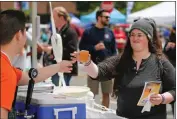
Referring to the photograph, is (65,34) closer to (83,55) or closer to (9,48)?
(83,55)

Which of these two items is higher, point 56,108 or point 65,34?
point 65,34

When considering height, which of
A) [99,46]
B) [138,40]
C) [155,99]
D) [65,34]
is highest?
[65,34]

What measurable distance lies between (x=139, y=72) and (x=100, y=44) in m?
2.59

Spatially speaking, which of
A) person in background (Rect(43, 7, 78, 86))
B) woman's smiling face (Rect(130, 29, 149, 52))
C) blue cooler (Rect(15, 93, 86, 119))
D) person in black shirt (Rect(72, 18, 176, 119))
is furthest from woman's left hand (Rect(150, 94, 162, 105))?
person in background (Rect(43, 7, 78, 86))

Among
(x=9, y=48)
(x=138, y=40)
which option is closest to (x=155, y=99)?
(x=138, y=40)

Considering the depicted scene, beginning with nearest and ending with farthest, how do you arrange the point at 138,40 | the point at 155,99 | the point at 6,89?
the point at 6,89 < the point at 155,99 < the point at 138,40

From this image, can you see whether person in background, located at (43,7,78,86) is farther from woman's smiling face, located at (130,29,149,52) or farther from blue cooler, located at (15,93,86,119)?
blue cooler, located at (15,93,86,119)

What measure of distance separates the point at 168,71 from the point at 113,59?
44 cm

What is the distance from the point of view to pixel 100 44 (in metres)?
5.57

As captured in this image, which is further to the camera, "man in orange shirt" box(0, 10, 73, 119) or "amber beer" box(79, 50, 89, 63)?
"amber beer" box(79, 50, 89, 63)

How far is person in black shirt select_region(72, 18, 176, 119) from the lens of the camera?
116 inches

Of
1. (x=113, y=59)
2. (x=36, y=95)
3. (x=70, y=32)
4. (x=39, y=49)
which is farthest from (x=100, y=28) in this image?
(x=36, y=95)

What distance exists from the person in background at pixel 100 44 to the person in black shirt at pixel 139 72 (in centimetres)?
249

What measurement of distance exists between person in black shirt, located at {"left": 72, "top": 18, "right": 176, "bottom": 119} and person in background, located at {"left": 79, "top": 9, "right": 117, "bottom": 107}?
8.16ft
